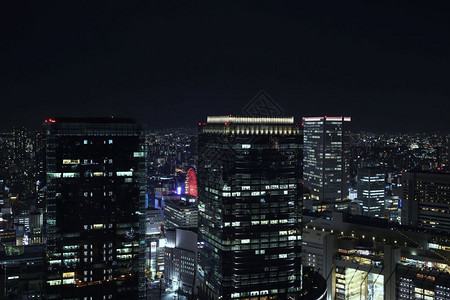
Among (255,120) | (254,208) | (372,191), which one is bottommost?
(372,191)

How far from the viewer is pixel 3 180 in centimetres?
5591

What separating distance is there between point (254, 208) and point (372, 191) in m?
33.7

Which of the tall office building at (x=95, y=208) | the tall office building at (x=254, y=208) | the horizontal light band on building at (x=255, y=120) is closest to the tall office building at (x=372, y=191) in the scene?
Answer: the tall office building at (x=254, y=208)

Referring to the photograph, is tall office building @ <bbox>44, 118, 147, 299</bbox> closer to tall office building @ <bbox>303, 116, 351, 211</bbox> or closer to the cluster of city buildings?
the cluster of city buildings

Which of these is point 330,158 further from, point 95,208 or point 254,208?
point 95,208

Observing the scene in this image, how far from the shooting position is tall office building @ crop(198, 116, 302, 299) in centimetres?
2150

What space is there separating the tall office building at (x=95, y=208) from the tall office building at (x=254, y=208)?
11.2 feet

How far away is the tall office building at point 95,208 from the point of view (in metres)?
19.8

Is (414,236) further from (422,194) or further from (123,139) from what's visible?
(123,139)

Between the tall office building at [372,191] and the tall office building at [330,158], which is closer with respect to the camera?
the tall office building at [372,191]

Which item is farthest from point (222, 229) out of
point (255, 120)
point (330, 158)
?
point (330, 158)

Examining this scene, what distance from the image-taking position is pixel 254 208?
853 inches

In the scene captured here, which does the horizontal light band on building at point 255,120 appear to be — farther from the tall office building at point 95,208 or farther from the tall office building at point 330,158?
the tall office building at point 330,158

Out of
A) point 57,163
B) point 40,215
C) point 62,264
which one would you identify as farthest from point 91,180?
point 40,215
